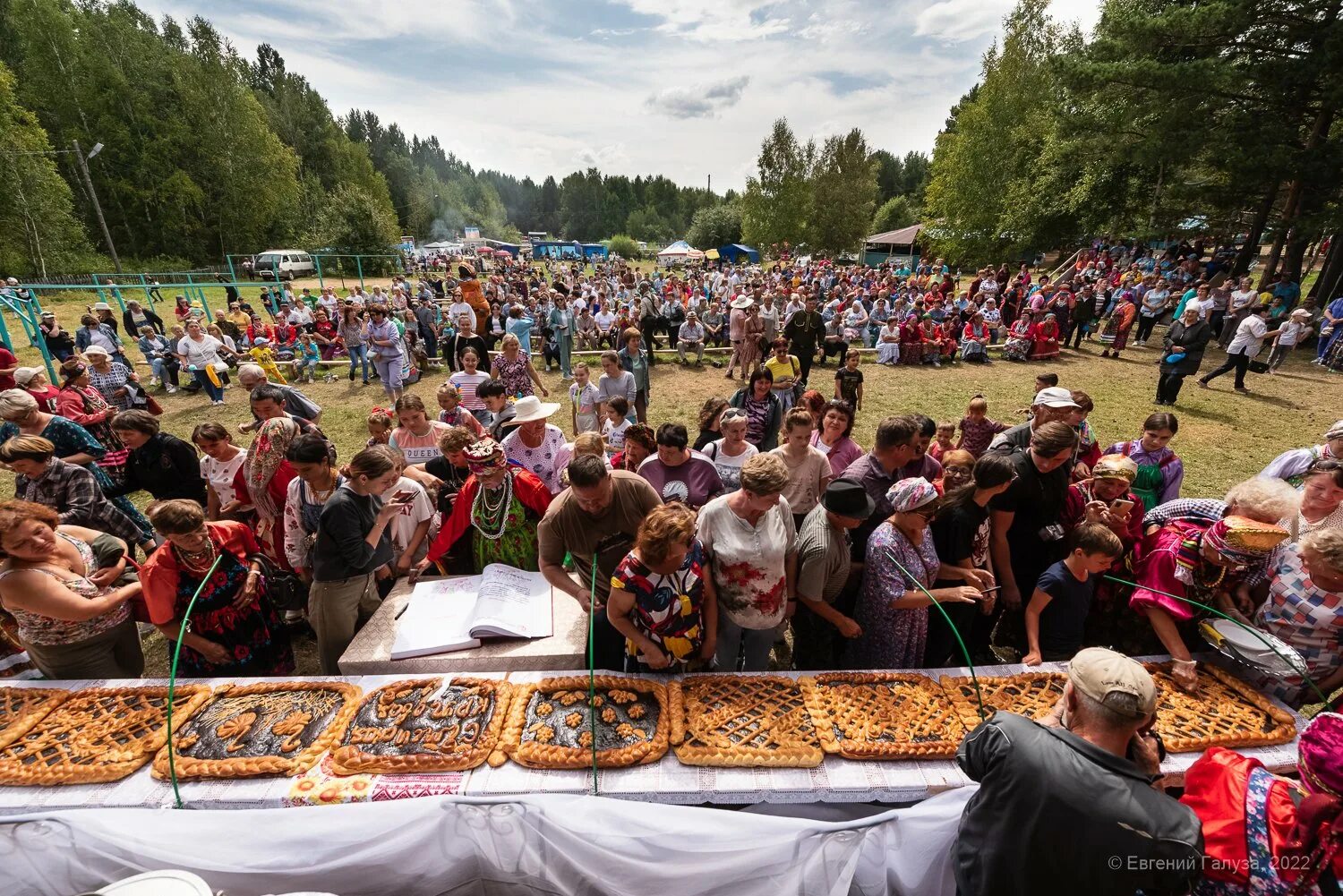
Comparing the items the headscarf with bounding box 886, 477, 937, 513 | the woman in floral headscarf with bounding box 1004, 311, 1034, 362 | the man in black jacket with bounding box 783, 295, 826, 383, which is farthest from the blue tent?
the headscarf with bounding box 886, 477, 937, 513

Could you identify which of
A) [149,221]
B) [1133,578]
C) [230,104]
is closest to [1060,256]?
[1133,578]

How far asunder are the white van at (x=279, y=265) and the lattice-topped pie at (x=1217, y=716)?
36.7 metres

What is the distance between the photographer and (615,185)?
10606cm

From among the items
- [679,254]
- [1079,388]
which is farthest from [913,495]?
[679,254]

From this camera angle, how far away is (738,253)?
48844 mm

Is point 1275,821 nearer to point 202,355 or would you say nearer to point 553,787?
point 553,787

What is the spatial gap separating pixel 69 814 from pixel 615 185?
116586 millimetres

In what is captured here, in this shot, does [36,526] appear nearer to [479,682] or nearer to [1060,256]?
[479,682]

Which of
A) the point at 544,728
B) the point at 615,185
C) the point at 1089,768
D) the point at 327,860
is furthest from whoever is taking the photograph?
the point at 615,185

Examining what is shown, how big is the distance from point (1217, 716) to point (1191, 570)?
744 millimetres

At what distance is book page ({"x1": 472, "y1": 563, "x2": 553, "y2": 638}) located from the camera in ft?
10.0

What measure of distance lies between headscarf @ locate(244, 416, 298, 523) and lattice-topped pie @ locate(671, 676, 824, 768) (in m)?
3.26

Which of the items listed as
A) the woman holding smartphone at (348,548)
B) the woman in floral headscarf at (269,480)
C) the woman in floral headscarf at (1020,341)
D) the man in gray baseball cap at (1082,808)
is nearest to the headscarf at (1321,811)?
the man in gray baseball cap at (1082,808)

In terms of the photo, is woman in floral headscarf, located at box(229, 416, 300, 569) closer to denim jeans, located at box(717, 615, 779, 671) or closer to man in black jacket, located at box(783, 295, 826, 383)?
denim jeans, located at box(717, 615, 779, 671)
